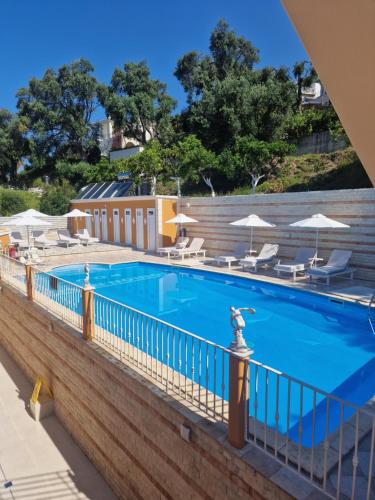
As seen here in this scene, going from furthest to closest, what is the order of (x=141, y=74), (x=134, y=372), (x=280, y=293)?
(x=141, y=74)
(x=280, y=293)
(x=134, y=372)

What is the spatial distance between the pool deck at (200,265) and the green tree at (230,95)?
521 inches

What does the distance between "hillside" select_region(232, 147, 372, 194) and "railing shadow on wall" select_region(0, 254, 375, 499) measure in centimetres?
1658

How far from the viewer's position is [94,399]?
5770 mm

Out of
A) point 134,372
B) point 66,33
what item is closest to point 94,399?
point 134,372

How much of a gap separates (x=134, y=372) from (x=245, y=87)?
26126mm

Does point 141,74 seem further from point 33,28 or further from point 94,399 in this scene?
point 94,399

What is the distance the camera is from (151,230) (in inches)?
705

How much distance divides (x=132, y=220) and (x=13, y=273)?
9.51 m

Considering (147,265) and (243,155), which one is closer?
(147,265)

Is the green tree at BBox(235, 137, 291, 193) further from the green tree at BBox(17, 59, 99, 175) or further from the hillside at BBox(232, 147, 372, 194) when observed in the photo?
the green tree at BBox(17, 59, 99, 175)

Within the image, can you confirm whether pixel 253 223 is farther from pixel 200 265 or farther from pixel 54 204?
pixel 54 204

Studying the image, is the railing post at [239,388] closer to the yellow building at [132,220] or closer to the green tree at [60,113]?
the yellow building at [132,220]

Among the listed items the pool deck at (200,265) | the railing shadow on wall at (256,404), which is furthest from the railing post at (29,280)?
the pool deck at (200,265)

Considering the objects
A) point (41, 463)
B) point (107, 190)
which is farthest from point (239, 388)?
point (107, 190)
